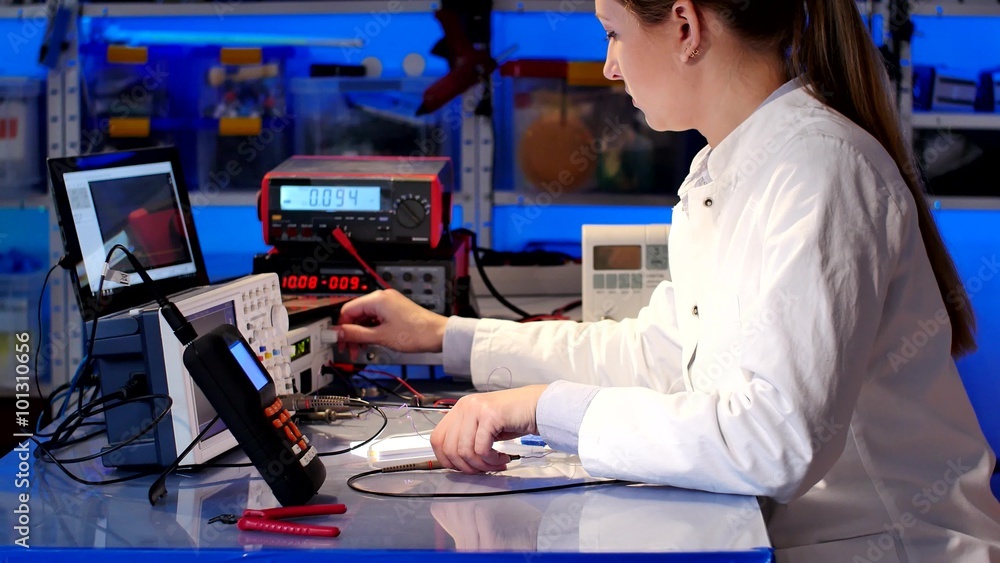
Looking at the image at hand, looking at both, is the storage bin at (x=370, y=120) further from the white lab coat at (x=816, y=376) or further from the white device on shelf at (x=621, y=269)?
the white lab coat at (x=816, y=376)

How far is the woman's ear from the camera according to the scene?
3.51ft

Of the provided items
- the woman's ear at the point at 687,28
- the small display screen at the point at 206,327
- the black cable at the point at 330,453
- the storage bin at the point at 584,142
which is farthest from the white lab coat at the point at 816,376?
the storage bin at the point at 584,142

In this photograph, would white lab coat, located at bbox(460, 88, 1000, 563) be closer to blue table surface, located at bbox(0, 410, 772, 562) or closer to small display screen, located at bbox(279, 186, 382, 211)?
blue table surface, located at bbox(0, 410, 772, 562)

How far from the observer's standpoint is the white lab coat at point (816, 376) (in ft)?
2.98

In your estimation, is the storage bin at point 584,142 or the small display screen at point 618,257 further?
the storage bin at point 584,142

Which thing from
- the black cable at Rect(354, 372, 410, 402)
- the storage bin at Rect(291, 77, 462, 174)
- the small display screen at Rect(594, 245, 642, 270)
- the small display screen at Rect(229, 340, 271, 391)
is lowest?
the black cable at Rect(354, 372, 410, 402)

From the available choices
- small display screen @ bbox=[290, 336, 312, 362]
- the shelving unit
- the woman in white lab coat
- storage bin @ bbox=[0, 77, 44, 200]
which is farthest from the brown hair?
storage bin @ bbox=[0, 77, 44, 200]

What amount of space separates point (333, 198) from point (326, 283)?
0.15 meters

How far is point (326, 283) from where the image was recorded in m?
1.68

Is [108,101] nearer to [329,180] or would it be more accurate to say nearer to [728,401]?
[329,180]

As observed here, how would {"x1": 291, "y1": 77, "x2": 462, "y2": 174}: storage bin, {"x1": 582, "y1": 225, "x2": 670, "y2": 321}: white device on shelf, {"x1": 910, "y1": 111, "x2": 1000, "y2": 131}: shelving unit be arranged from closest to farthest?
{"x1": 582, "y1": 225, "x2": 670, "y2": 321}: white device on shelf, {"x1": 910, "y1": 111, "x2": 1000, "y2": 131}: shelving unit, {"x1": 291, "y1": 77, "x2": 462, "y2": 174}: storage bin

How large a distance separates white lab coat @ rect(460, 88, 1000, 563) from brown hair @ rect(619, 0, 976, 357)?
51 mm

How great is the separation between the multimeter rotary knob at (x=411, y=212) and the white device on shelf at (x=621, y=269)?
1.05 feet

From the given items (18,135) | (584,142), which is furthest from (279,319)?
(18,135)
